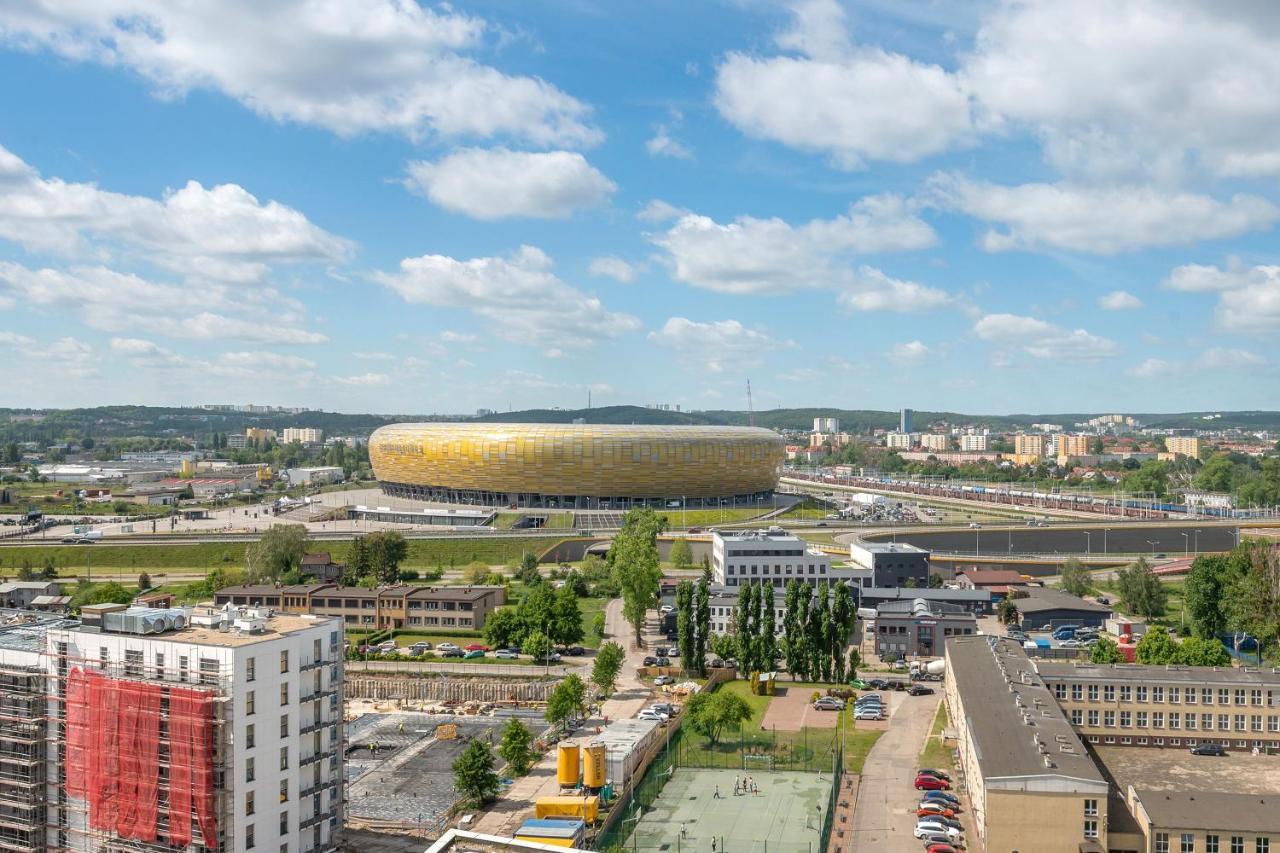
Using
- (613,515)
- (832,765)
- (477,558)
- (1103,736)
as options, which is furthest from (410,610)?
(613,515)

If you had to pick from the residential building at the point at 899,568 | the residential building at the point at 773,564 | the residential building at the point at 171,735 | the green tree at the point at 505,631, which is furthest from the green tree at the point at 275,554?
the residential building at the point at 171,735

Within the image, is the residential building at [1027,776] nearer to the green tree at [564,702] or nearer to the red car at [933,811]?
the red car at [933,811]

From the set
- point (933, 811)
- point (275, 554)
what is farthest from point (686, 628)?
point (275, 554)

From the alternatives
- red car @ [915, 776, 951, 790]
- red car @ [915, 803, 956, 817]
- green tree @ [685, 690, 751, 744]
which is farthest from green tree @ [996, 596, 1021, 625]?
red car @ [915, 803, 956, 817]

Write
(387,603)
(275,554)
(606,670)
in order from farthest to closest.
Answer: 1. (275,554)
2. (387,603)
3. (606,670)

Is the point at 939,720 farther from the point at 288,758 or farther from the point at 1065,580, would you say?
the point at 1065,580

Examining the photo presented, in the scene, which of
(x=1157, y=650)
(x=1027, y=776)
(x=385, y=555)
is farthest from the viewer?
(x=385, y=555)

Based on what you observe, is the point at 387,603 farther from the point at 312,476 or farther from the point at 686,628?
the point at 312,476

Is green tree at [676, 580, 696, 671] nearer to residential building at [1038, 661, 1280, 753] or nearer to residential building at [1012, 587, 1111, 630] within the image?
residential building at [1038, 661, 1280, 753]
